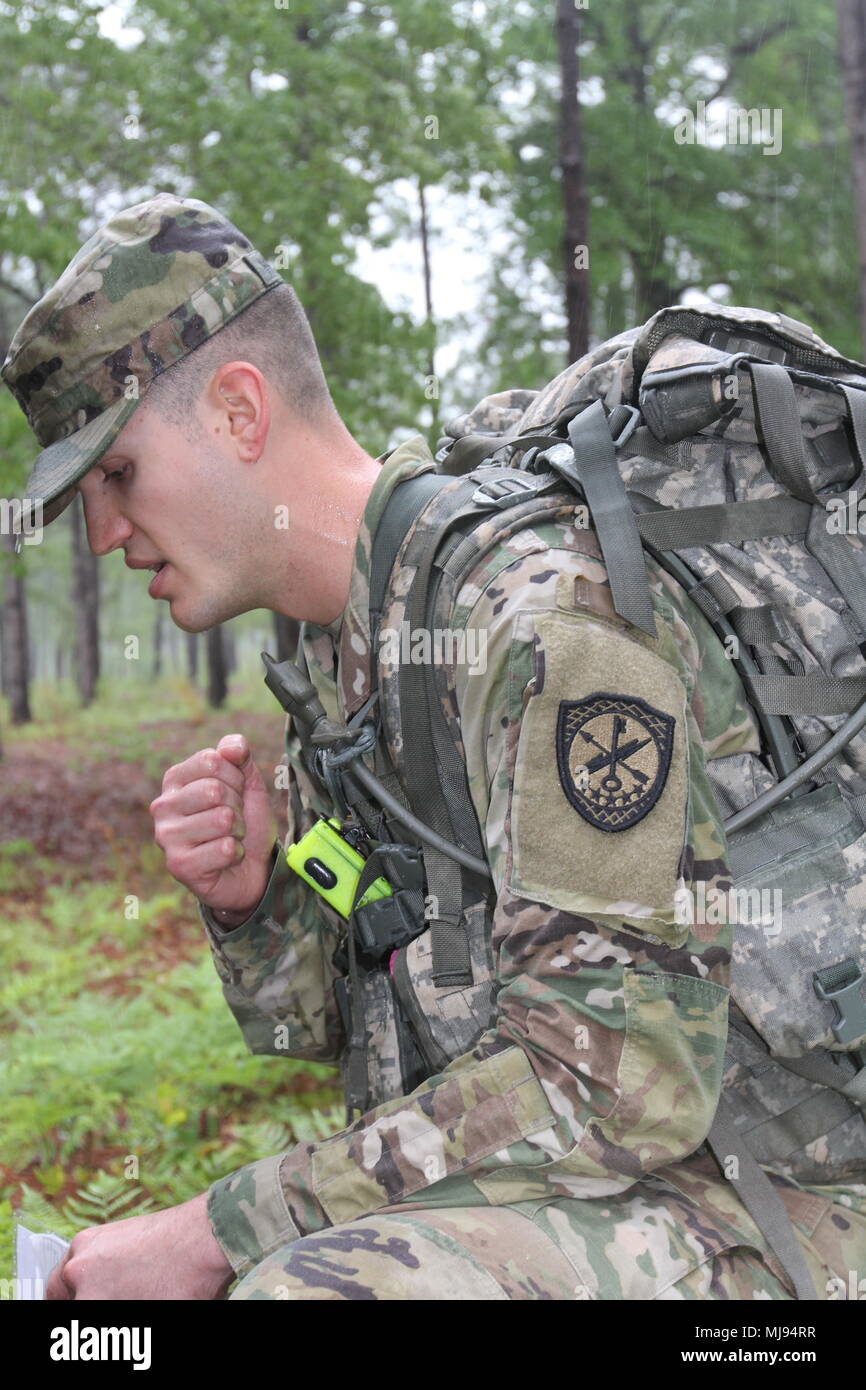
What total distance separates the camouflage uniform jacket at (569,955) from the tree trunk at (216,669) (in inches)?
755

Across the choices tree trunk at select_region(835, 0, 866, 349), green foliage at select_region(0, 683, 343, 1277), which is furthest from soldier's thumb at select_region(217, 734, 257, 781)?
tree trunk at select_region(835, 0, 866, 349)

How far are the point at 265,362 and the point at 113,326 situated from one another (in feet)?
1.02

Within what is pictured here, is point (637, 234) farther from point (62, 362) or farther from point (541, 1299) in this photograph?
point (541, 1299)

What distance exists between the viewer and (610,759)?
185 centimetres

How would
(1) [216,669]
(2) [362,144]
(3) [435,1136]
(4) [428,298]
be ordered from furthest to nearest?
(1) [216,669], (4) [428,298], (2) [362,144], (3) [435,1136]

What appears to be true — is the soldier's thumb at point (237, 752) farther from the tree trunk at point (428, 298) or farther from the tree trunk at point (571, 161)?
the tree trunk at point (571, 161)

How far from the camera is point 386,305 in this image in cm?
975

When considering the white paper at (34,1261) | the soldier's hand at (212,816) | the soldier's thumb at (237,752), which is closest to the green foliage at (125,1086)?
the white paper at (34,1261)

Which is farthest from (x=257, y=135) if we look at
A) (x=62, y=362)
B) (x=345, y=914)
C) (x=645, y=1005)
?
(x=645, y=1005)

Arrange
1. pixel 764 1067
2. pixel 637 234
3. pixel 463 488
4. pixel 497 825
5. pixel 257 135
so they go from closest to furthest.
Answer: pixel 497 825, pixel 764 1067, pixel 463 488, pixel 257 135, pixel 637 234

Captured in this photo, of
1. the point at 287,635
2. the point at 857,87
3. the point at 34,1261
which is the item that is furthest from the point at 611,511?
the point at 287,635

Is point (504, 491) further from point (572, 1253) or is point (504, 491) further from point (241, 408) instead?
point (572, 1253)

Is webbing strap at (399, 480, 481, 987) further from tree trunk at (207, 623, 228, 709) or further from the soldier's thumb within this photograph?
tree trunk at (207, 623, 228, 709)

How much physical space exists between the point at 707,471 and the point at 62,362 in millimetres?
1308
